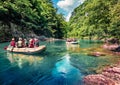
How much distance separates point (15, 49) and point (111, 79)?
61.3 feet

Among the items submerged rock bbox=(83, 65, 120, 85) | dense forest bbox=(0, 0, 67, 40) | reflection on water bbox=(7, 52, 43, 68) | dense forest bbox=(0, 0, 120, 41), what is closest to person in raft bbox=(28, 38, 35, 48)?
reflection on water bbox=(7, 52, 43, 68)

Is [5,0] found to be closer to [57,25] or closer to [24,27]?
[24,27]

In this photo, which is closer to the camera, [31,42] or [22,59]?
[22,59]

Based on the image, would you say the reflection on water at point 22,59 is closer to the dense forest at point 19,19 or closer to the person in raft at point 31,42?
the person in raft at point 31,42

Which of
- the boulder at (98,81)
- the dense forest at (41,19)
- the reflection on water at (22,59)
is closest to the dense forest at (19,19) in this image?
the dense forest at (41,19)

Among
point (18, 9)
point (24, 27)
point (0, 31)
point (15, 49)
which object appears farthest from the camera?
point (24, 27)

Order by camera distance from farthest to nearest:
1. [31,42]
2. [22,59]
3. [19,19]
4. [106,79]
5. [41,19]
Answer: [41,19], [19,19], [31,42], [22,59], [106,79]

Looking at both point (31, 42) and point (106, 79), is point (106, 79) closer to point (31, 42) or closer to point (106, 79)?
point (106, 79)

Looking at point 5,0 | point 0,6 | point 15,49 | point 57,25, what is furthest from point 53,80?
→ point 57,25

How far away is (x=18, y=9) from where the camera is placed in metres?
50.7

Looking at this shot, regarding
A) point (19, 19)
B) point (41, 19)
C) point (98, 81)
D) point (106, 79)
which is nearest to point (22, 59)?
point (98, 81)

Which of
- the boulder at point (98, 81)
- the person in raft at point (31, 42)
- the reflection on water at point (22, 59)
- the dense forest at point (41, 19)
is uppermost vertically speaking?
the dense forest at point (41, 19)

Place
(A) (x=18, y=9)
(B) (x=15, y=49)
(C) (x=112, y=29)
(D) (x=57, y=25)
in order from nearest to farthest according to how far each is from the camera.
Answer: (B) (x=15, y=49)
(C) (x=112, y=29)
(A) (x=18, y=9)
(D) (x=57, y=25)

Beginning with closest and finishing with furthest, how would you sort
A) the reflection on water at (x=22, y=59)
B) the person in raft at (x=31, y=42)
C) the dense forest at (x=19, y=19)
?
the reflection on water at (x=22, y=59) → the person in raft at (x=31, y=42) → the dense forest at (x=19, y=19)
